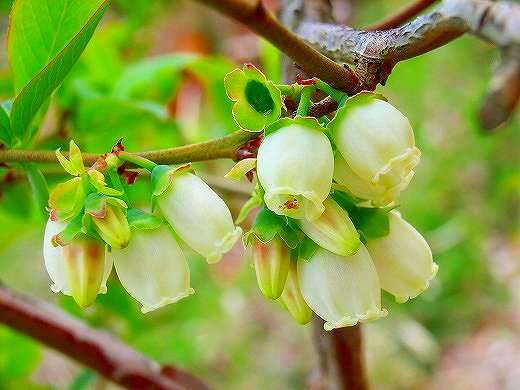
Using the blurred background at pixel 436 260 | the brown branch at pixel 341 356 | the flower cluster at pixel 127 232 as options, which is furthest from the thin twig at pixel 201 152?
the blurred background at pixel 436 260

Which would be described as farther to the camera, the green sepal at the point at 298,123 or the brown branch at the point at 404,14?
the brown branch at the point at 404,14

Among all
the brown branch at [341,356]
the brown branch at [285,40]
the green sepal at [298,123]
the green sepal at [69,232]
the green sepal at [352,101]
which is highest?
the brown branch at [285,40]

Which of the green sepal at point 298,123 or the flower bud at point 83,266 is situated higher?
the green sepal at point 298,123

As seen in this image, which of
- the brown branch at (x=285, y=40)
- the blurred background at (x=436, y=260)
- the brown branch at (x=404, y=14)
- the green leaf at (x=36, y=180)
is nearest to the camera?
the brown branch at (x=285, y=40)

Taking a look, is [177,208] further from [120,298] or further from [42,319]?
[120,298]

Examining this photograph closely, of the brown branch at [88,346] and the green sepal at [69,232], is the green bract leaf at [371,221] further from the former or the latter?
the brown branch at [88,346]

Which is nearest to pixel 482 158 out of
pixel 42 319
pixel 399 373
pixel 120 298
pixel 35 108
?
pixel 399 373

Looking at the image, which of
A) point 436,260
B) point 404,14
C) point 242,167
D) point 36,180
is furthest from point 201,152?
point 436,260

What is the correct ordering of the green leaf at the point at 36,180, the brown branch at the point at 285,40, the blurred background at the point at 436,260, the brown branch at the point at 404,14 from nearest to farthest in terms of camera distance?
the brown branch at the point at 285,40 → the green leaf at the point at 36,180 → the brown branch at the point at 404,14 → the blurred background at the point at 436,260

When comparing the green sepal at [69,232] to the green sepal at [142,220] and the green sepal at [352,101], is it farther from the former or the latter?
the green sepal at [352,101]
